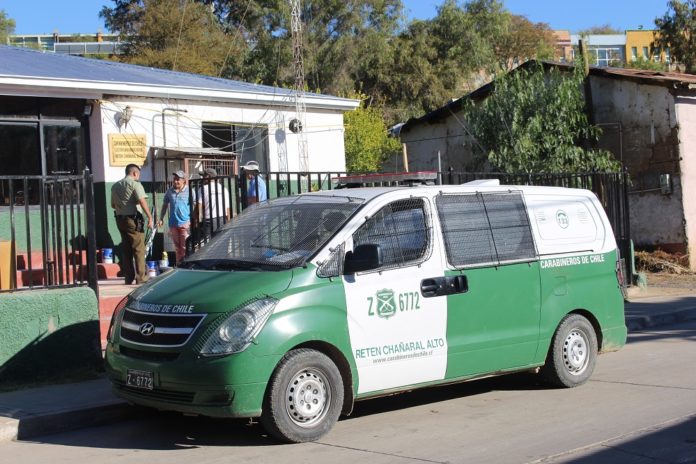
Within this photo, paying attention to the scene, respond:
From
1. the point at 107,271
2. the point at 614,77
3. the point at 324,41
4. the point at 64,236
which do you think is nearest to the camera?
the point at 64,236

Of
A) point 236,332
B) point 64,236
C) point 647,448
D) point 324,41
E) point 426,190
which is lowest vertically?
point 647,448

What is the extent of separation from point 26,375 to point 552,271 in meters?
5.38

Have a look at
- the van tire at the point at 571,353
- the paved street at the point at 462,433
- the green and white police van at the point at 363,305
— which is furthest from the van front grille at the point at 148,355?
the van tire at the point at 571,353

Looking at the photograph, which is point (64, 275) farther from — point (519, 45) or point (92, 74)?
point (519, 45)

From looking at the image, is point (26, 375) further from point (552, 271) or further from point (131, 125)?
point (131, 125)

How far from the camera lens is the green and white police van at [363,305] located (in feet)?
21.0

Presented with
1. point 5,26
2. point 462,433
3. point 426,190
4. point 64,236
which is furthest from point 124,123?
point 5,26

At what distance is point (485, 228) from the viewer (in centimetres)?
796

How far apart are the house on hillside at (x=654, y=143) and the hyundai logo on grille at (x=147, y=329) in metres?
15.6

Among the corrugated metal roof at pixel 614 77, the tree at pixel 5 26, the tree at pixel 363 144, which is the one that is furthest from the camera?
the tree at pixel 5 26

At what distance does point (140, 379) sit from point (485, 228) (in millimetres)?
3389

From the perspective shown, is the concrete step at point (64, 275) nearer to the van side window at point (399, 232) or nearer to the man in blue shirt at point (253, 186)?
the man in blue shirt at point (253, 186)

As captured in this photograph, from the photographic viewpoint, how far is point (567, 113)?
20.3 meters

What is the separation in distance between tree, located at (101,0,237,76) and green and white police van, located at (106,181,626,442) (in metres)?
28.1
